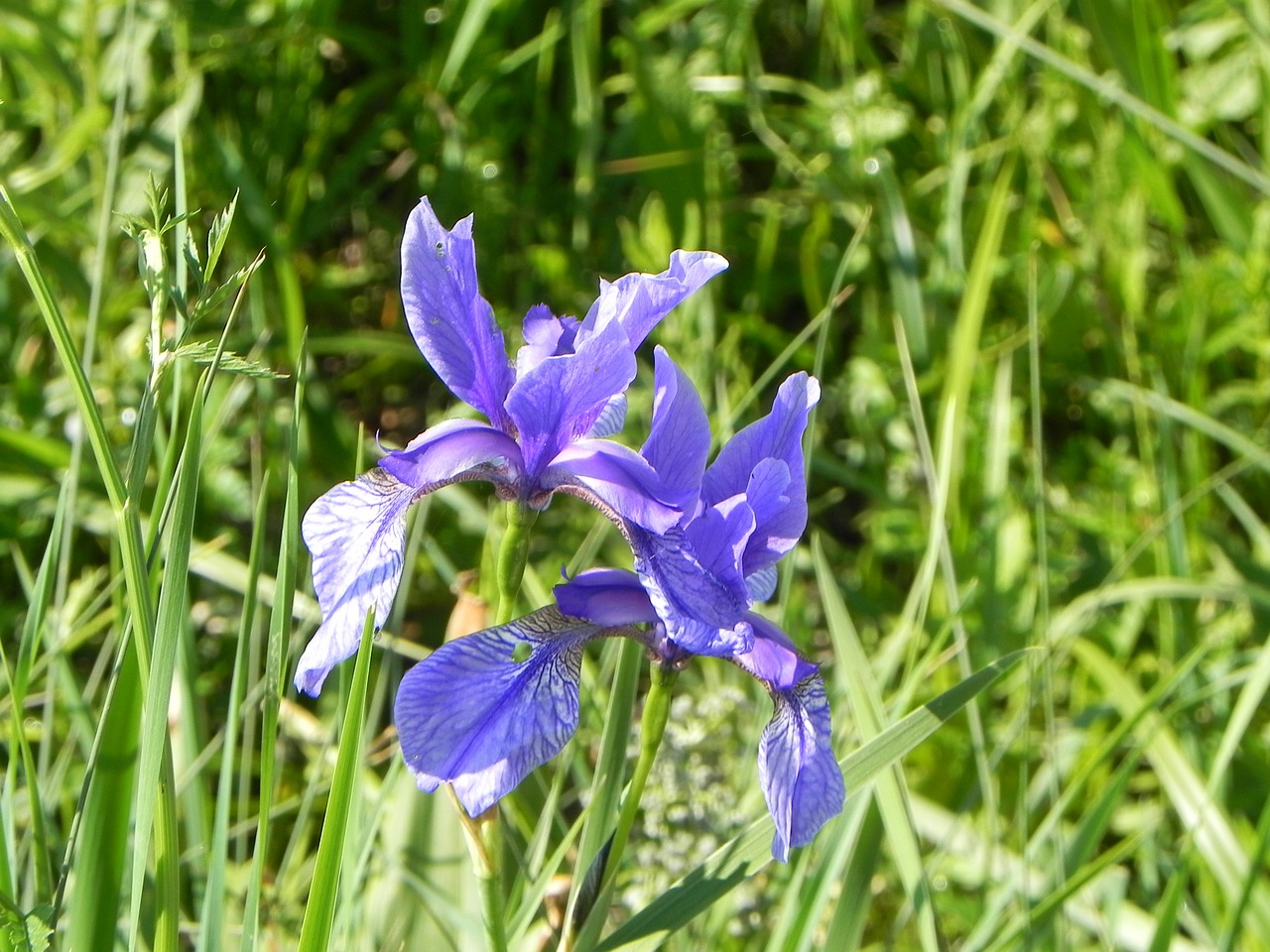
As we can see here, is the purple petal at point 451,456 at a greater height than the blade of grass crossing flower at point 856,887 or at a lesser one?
greater

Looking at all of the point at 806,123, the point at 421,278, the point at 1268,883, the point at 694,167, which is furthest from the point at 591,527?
the point at 421,278

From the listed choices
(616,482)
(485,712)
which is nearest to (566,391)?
(616,482)

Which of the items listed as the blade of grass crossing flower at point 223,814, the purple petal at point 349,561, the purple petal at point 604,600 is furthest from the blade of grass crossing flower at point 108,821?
the purple petal at point 604,600

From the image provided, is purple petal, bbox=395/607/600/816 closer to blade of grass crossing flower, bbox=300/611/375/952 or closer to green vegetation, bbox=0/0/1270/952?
blade of grass crossing flower, bbox=300/611/375/952

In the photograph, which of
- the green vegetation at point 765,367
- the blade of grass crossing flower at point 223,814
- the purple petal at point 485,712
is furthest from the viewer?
the green vegetation at point 765,367

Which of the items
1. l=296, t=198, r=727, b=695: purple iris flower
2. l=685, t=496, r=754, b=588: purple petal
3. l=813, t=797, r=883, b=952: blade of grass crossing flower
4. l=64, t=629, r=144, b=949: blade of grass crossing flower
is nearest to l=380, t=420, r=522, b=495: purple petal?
l=296, t=198, r=727, b=695: purple iris flower

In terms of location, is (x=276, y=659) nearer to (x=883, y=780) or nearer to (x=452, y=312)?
(x=452, y=312)

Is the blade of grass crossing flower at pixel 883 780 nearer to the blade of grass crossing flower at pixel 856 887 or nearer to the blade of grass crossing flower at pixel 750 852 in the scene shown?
the blade of grass crossing flower at pixel 856 887
